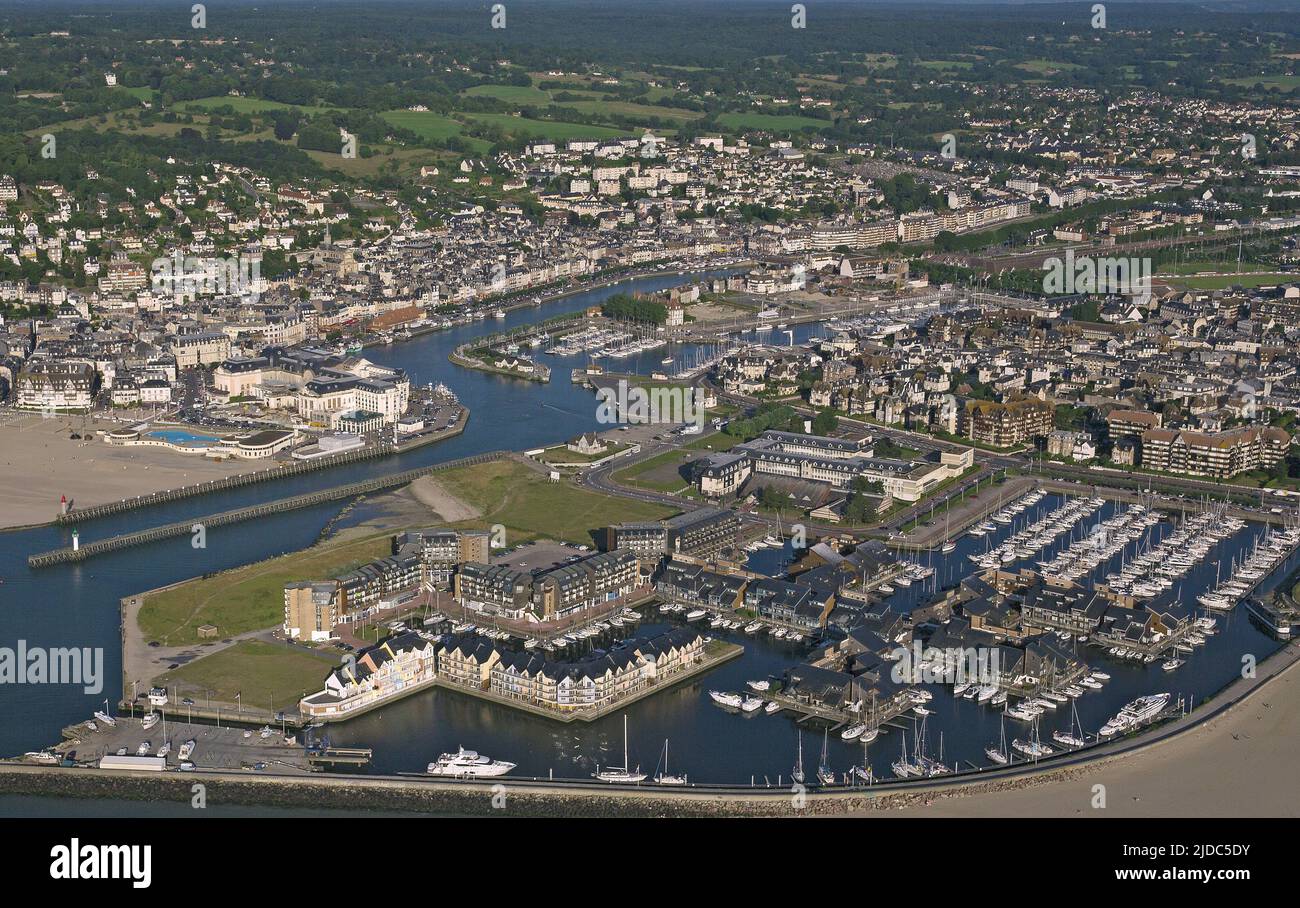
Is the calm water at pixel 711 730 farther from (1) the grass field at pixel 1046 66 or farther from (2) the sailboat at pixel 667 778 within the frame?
(1) the grass field at pixel 1046 66

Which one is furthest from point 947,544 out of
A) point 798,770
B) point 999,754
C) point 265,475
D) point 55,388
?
point 55,388

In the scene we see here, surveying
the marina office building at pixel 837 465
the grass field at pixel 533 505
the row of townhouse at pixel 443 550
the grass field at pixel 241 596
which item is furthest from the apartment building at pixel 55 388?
the marina office building at pixel 837 465

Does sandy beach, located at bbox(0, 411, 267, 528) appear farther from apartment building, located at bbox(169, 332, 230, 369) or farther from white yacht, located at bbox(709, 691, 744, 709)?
white yacht, located at bbox(709, 691, 744, 709)

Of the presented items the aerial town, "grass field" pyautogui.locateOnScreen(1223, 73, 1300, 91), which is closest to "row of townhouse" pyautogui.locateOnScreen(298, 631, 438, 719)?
the aerial town

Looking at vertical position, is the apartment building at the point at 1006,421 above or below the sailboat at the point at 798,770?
above

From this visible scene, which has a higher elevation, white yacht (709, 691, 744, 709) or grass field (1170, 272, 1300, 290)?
grass field (1170, 272, 1300, 290)

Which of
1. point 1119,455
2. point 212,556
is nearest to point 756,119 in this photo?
point 1119,455
